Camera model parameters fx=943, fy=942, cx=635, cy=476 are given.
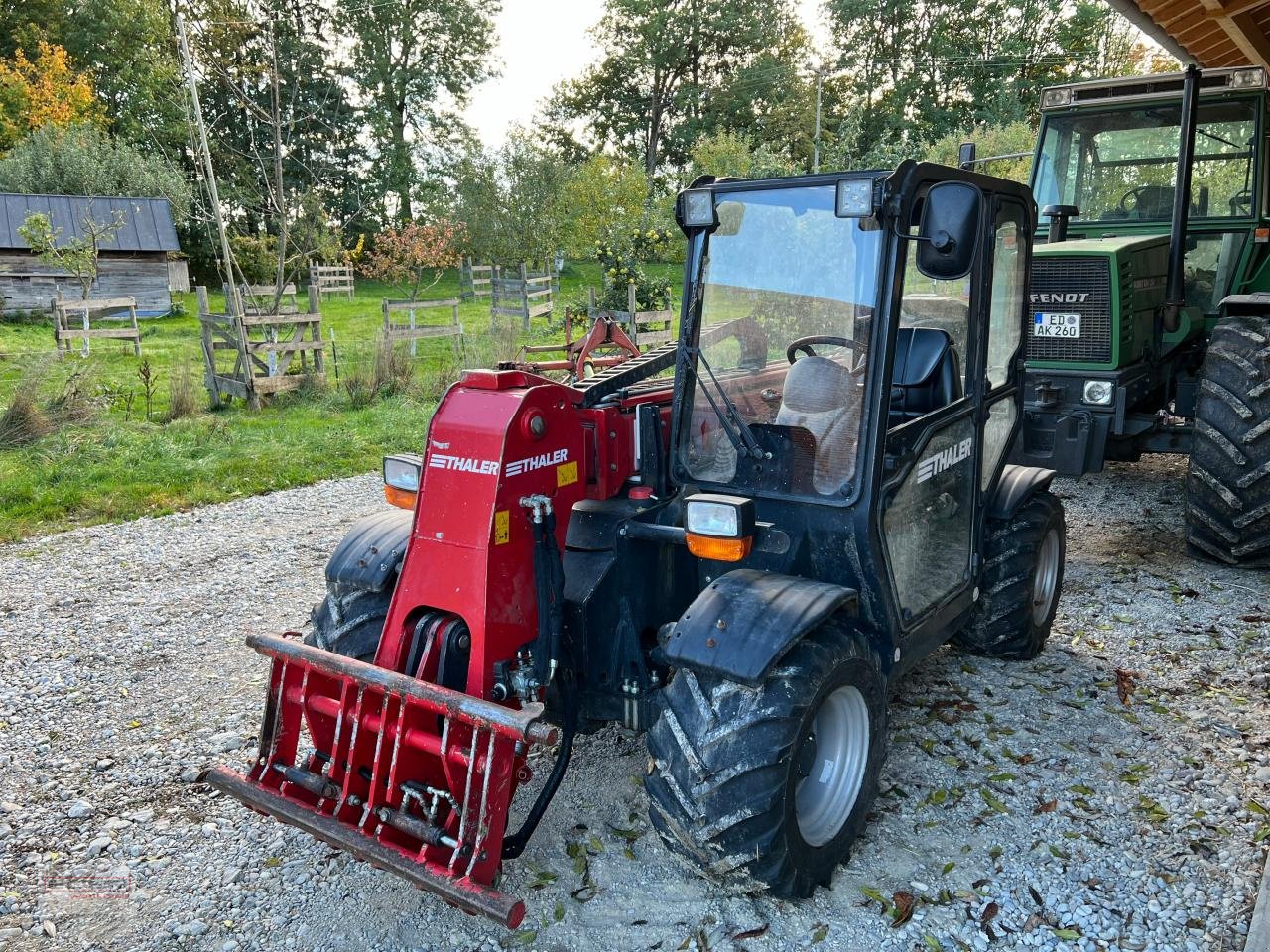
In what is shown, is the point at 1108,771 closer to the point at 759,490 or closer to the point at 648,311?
the point at 759,490

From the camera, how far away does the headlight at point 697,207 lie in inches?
130

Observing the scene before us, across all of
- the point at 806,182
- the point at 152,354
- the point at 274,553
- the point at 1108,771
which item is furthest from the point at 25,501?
the point at 152,354

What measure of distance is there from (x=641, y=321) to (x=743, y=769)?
10082mm

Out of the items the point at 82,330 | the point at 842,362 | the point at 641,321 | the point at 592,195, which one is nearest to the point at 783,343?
the point at 842,362

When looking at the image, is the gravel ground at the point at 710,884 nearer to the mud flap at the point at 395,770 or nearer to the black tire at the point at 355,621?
the mud flap at the point at 395,770

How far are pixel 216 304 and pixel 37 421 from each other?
1899 cm

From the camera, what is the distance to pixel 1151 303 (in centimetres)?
654

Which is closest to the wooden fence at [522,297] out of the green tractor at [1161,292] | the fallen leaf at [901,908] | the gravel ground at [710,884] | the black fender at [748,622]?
the green tractor at [1161,292]

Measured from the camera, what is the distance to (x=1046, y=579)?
4.71 m

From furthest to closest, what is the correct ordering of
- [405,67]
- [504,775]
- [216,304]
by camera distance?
[405,67]
[216,304]
[504,775]

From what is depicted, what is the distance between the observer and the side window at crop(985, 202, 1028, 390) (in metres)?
3.88

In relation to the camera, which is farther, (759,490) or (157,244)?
(157,244)

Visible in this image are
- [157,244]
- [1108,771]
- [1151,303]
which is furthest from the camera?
[157,244]

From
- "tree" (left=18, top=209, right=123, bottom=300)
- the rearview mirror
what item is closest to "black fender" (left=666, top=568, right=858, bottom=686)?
the rearview mirror
